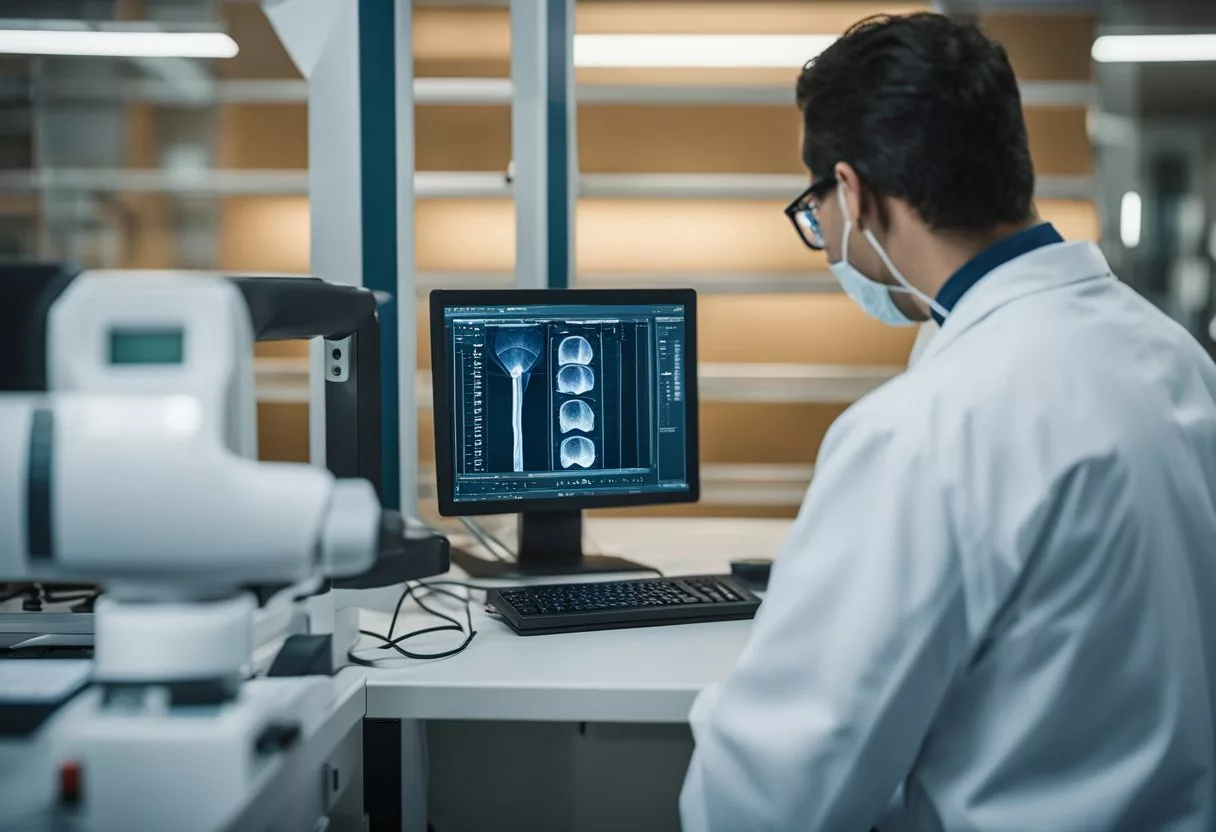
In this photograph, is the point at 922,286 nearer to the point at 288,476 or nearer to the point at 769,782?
the point at 769,782

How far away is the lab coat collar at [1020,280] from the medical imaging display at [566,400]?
0.75m

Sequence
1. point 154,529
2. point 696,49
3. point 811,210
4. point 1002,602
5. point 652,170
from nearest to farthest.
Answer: point 154,529 → point 1002,602 → point 811,210 → point 696,49 → point 652,170

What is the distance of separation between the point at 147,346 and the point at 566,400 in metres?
1.00

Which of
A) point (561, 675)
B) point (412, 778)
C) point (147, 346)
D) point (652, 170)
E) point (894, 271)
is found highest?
point (652, 170)

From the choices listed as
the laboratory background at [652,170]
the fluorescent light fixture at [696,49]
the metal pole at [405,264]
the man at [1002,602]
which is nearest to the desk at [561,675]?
the man at [1002,602]

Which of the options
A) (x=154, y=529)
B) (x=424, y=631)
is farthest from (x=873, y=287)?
(x=154, y=529)

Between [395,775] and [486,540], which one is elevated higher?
[486,540]

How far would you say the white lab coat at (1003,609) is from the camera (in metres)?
0.88

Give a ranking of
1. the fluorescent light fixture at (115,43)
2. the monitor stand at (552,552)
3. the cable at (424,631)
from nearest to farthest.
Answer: the cable at (424,631), the monitor stand at (552,552), the fluorescent light fixture at (115,43)

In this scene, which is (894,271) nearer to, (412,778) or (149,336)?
(149,336)

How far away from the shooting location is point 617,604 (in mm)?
1442

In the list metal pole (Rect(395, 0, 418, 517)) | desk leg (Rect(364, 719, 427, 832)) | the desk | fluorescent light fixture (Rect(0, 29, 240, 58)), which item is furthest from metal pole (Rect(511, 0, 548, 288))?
fluorescent light fixture (Rect(0, 29, 240, 58))

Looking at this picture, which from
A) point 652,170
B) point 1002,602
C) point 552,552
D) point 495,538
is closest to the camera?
point 1002,602

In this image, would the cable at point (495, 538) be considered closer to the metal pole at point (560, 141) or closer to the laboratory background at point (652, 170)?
the laboratory background at point (652, 170)
